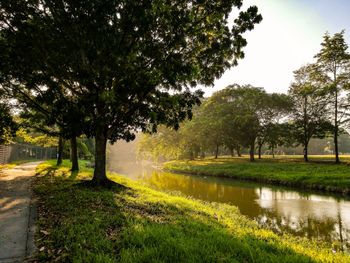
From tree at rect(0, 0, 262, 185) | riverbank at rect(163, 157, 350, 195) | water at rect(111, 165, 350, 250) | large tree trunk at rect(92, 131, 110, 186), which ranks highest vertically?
tree at rect(0, 0, 262, 185)

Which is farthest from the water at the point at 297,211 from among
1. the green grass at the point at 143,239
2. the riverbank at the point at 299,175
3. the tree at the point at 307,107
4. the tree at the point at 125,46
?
the tree at the point at 307,107

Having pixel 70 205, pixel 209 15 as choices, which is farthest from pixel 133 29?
pixel 70 205

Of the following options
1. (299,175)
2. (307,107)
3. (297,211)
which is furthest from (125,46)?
(307,107)

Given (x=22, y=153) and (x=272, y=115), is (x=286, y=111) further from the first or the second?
(x=22, y=153)

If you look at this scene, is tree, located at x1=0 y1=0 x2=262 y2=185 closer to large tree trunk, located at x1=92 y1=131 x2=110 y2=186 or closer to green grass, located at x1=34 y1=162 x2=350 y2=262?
large tree trunk, located at x1=92 y1=131 x2=110 y2=186

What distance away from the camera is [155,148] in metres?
63.5

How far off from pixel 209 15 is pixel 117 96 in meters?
5.44

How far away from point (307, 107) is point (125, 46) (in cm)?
3625

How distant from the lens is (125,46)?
10.7m

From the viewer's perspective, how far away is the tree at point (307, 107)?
36438 mm

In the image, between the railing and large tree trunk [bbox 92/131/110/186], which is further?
the railing

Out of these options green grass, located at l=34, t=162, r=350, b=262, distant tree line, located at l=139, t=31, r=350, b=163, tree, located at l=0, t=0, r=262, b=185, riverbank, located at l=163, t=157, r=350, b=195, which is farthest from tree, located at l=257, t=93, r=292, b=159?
green grass, located at l=34, t=162, r=350, b=262

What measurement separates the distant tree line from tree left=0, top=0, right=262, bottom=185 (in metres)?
19.2

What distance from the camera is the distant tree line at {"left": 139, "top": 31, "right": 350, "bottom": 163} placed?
33.9 m
